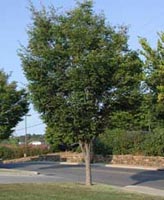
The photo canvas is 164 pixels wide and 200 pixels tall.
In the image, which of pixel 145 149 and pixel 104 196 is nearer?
pixel 104 196

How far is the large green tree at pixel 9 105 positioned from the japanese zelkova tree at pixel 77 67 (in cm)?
1668

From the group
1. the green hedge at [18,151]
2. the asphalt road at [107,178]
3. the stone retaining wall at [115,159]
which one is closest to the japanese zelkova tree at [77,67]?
the asphalt road at [107,178]

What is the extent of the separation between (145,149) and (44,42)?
26569 mm

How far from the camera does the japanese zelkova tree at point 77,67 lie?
791 inches

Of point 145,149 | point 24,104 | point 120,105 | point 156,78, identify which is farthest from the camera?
point 145,149

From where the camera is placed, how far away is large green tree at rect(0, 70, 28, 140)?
3747cm

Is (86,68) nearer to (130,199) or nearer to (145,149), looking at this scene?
(130,199)

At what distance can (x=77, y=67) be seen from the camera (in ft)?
65.7

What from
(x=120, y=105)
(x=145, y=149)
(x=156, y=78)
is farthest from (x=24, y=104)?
(x=156, y=78)

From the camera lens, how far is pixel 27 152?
206ft

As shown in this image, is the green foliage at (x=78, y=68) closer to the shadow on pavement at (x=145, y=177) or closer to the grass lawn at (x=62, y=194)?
the grass lawn at (x=62, y=194)

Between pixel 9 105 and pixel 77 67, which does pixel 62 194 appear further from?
pixel 9 105

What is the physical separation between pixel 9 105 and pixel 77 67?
1824 cm

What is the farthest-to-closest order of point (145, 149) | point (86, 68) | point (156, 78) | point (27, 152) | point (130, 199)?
point (27, 152)
point (145, 149)
point (86, 68)
point (156, 78)
point (130, 199)
